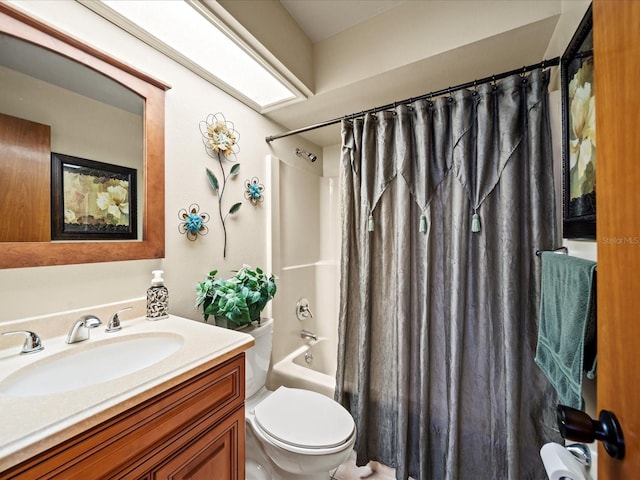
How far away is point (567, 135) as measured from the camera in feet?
3.05

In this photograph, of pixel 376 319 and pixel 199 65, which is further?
pixel 376 319

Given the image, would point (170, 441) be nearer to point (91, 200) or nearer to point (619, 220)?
point (91, 200)

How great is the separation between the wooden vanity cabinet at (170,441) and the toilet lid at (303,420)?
276mm

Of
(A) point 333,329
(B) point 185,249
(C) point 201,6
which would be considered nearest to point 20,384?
(B) point 185,249

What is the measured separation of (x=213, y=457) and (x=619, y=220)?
1.14 m

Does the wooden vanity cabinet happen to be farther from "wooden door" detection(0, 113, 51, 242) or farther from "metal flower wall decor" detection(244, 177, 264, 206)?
"metal flower wall decor" detection(244, 177, 264, 206)

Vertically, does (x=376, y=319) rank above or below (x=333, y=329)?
above

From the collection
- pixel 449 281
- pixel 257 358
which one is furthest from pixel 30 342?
pixel 449 281

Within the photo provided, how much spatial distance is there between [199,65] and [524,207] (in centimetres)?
181

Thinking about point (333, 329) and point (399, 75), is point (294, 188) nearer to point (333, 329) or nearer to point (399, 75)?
point (399, 75)

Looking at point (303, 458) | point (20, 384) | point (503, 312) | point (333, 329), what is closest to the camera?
point (20, 384)

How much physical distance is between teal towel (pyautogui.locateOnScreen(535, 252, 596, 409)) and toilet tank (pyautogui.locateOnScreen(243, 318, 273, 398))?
1246 mm

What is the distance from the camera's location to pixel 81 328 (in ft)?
2.91

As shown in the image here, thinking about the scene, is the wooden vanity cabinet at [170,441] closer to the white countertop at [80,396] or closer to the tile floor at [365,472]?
the white countertop at [80,396]
